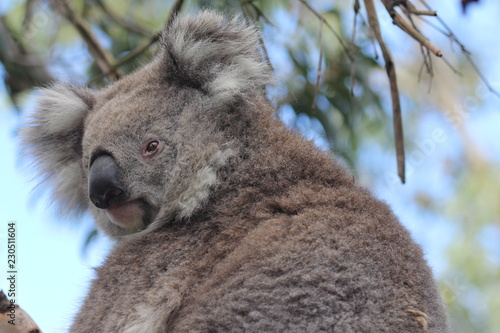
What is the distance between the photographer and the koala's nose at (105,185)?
2.61m

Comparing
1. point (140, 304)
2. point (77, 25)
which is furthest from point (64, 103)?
point (77, 25)

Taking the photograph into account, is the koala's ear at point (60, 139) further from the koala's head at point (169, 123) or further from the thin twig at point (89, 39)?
the thin twig at point (89, 39)

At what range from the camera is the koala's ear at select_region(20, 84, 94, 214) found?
325cm

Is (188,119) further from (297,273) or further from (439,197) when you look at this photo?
(439,197)

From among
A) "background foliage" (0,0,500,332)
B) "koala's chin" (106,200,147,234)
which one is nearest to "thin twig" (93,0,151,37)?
"background foliage" (0,0,500,332)

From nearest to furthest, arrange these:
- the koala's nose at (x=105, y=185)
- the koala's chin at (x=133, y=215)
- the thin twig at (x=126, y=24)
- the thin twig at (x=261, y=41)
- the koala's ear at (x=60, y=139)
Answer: the koala's nose at (x=105, y=185) < the koala's chin at (x=133, y=215) < the thin twig at (x=261, y=41) < the koala's ear at (x=60, y=139) < the thin twig at (x=126, y=24)

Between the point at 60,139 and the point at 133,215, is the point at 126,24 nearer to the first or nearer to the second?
the point at 60,139

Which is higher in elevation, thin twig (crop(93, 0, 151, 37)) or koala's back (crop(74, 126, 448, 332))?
koala's back (crop(74, 126, 448, 332))

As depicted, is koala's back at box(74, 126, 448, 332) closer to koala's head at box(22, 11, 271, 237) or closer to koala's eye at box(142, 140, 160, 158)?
koala's head at box(22, 11, 271, 237)

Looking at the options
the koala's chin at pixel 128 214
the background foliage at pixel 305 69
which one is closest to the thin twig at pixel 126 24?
the background foliage at pixel 305 69

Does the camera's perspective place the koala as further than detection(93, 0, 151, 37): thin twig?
No

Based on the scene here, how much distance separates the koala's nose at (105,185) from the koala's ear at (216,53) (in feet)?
1.95

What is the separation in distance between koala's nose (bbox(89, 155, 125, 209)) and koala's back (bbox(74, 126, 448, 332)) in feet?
0.76

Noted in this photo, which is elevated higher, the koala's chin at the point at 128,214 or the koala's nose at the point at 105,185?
the koala's nose at the point at 105,185
